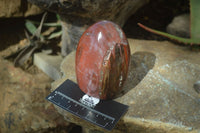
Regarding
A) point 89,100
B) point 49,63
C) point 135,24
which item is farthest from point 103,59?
point 135,24

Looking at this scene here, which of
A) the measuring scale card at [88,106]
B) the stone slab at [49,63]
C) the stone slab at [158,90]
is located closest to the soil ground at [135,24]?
the stone slab at [49,63]

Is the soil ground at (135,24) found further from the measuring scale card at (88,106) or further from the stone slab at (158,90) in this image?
the measuring scale card at (88,106)

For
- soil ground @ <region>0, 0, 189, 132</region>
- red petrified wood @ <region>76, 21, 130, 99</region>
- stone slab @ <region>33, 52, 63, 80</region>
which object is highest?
red petrified wood @ <region>76, 21, 130, 99</region>

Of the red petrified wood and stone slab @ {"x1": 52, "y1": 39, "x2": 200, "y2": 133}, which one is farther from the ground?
the red petrified wood

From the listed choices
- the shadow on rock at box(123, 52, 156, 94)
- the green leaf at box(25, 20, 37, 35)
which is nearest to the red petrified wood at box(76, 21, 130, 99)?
the shadow on rock at box(123, 52, 156, 94)

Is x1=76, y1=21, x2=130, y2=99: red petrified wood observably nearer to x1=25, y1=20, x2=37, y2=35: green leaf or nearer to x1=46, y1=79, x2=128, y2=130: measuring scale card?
x1=46, y1=79, x2=128, y2=130: measuring scale card

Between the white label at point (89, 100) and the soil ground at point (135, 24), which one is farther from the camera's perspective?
the soil ground at point (135, 24)
